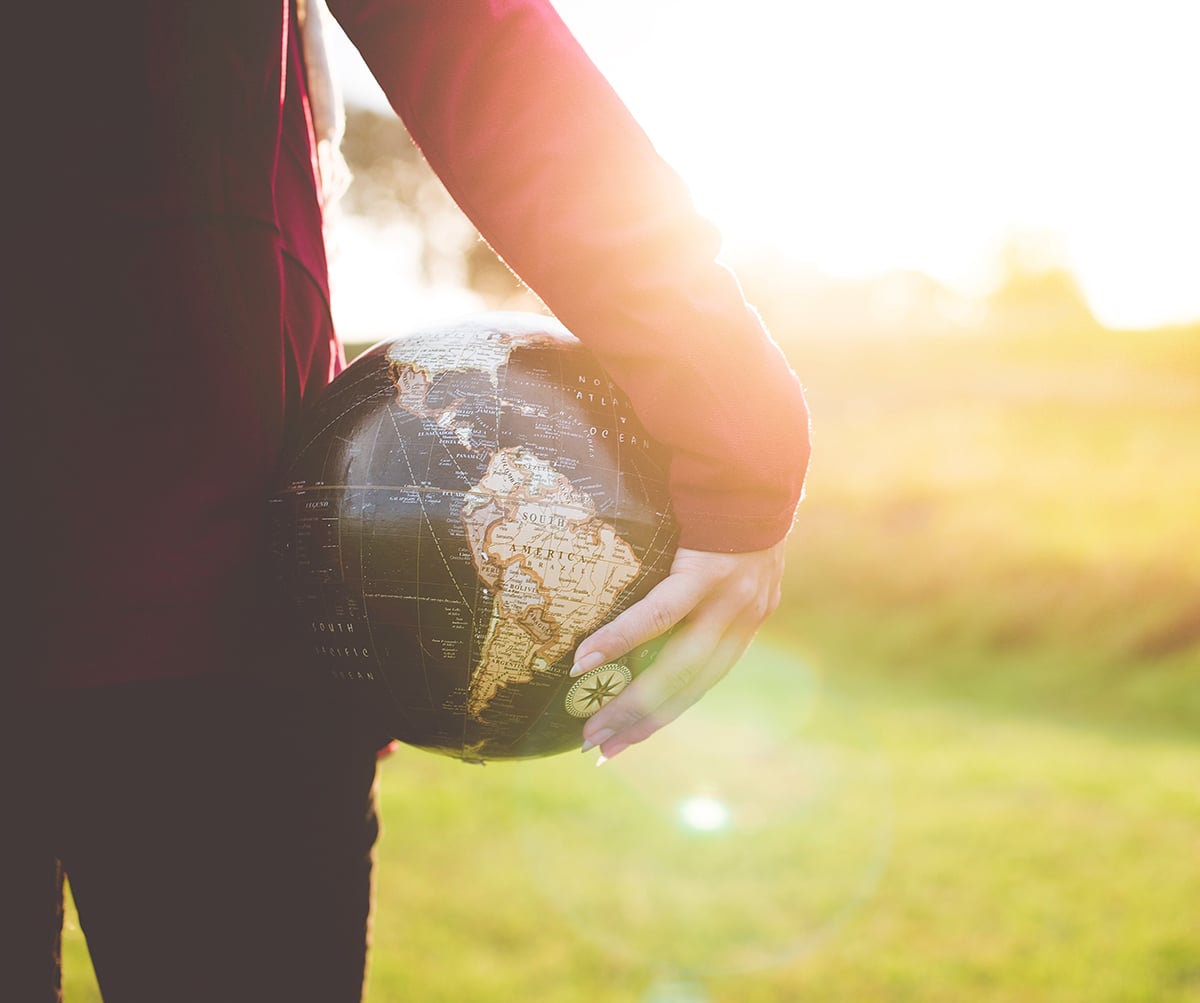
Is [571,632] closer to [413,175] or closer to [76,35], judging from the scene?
Result: [76,35]

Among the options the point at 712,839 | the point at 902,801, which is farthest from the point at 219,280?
the point at 902,801

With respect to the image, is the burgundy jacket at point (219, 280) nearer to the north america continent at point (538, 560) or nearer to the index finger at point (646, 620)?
the index finger at point (646, 620)

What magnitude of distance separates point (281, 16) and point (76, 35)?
32 cm

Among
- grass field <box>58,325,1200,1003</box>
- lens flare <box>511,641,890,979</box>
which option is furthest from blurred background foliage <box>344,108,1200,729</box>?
lens flare <box>511,641,890,979</box>

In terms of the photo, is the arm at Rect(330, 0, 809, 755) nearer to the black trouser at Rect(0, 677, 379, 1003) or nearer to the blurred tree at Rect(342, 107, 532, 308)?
the black trouser at Rect(0, 677, 379, 1003)

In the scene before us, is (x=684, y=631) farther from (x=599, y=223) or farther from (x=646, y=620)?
(x=599, y=223)

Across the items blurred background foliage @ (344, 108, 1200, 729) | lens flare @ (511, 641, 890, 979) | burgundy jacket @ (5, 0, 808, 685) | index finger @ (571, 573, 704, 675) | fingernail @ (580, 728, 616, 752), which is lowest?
blurred background foliage @ (344, 108, 1200, 729)

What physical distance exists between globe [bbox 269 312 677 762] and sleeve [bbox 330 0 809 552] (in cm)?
22

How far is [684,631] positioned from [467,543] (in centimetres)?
41

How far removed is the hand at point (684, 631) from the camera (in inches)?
64.9

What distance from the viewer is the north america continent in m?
1.75

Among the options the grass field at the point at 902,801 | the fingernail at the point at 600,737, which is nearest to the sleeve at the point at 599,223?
the fingernail at the point at 600,737

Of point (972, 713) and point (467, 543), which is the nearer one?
point (467, 543)

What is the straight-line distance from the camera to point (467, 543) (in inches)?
69.2
